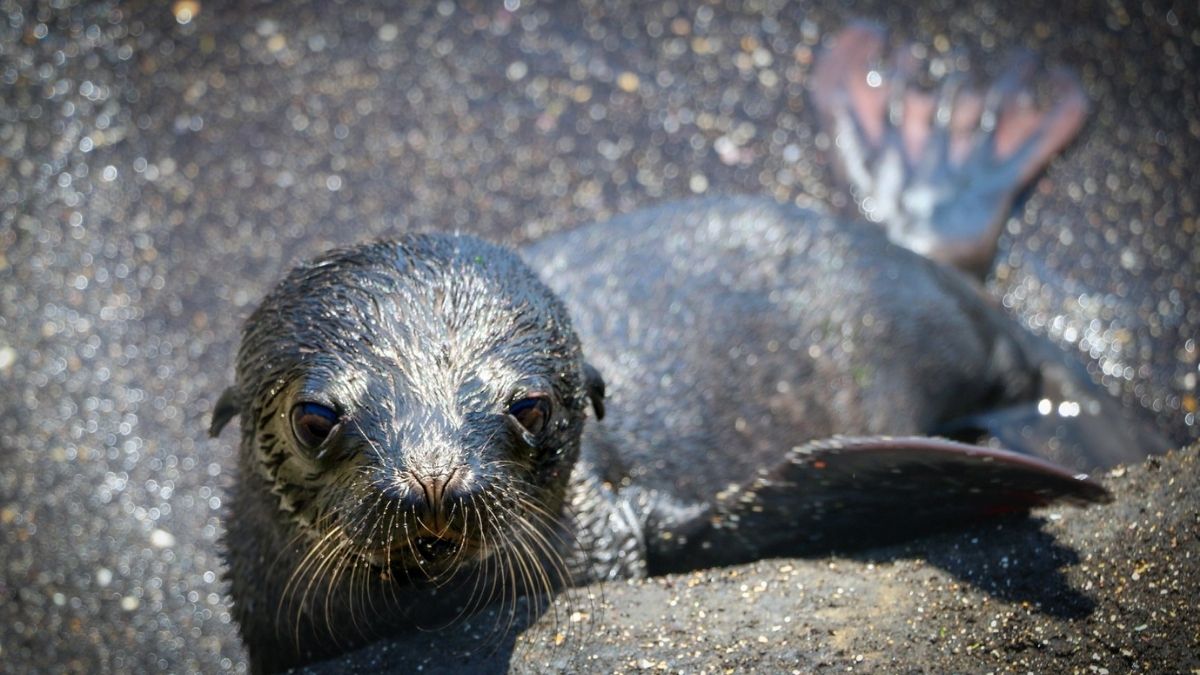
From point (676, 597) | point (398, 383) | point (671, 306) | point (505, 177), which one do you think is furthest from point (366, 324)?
point (505, 177)

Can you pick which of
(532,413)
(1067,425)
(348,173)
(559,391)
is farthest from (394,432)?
(1067,425)

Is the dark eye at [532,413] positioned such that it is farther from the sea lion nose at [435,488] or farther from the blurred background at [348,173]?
the blurred background at [348,173]

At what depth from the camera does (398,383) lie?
9.75 feet

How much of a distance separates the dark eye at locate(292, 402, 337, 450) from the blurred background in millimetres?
1689

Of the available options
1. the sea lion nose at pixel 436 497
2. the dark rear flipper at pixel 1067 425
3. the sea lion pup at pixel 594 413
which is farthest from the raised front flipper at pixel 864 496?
the dark rear flipper at pixel 1067 425

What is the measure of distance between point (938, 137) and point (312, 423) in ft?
11.9

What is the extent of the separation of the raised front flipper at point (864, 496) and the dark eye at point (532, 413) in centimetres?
72

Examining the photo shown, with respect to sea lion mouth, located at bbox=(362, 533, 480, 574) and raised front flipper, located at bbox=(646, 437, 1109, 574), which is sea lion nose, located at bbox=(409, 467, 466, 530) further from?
raised front flipper, located at bbox=(646, 437, 1109, 574)

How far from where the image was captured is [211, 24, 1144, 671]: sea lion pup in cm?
296

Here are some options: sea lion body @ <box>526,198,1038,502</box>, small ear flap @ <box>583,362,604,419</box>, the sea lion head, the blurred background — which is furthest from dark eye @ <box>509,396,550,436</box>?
the blurred background

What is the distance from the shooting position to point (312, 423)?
3.00 m

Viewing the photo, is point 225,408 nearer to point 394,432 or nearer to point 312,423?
point 312,423

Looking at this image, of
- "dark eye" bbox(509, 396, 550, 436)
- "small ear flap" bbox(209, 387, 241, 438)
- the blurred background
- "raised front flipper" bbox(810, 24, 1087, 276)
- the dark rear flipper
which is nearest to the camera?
"dark eye" bbox(509, 396, 550, 436)

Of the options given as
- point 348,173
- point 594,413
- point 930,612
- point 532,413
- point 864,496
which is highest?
point 348,173
